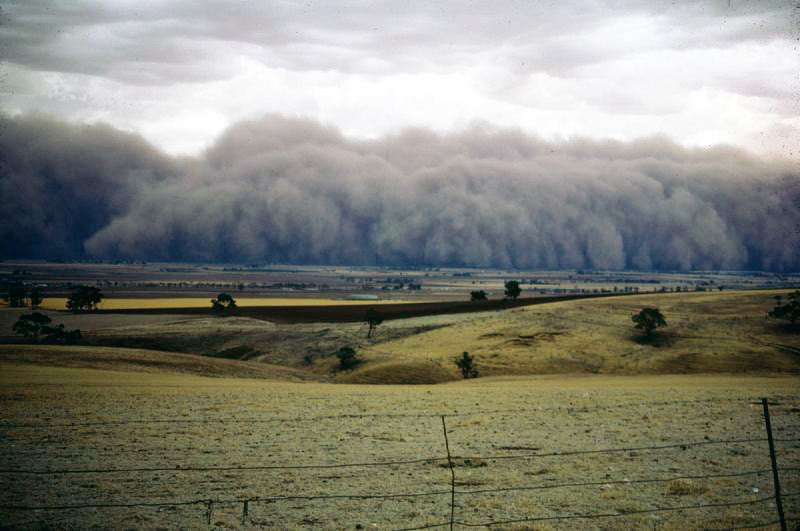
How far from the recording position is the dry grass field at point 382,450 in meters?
14.3

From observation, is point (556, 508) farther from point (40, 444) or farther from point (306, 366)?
point (306, 366)

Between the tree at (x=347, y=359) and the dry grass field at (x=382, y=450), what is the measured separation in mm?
11975

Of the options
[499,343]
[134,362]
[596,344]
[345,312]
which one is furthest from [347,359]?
[345,312]

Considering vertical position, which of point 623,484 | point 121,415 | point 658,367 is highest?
point 121,415

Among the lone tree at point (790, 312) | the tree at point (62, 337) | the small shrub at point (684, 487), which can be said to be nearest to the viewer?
the small shrub at point (684, 487)

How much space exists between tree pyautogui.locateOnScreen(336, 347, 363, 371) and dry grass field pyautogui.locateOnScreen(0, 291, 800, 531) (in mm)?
11975

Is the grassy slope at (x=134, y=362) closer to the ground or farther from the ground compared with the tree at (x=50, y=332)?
closer to the ground

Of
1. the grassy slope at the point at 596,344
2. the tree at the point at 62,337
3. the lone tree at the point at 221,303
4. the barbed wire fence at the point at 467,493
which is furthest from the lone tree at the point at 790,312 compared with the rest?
the lone tree at the point at 221,303

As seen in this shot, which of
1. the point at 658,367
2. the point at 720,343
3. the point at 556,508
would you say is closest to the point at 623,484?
the point at 556,508

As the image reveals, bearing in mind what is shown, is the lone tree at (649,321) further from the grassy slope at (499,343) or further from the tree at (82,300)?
the tree at (82,300)

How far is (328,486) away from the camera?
53.3ft

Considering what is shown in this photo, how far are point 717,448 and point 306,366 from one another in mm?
43350

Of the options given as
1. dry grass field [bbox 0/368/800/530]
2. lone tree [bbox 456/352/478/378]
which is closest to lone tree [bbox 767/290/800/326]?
lone tree [bbox 456/352/478/378]

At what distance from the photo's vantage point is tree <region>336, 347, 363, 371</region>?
5582cm
